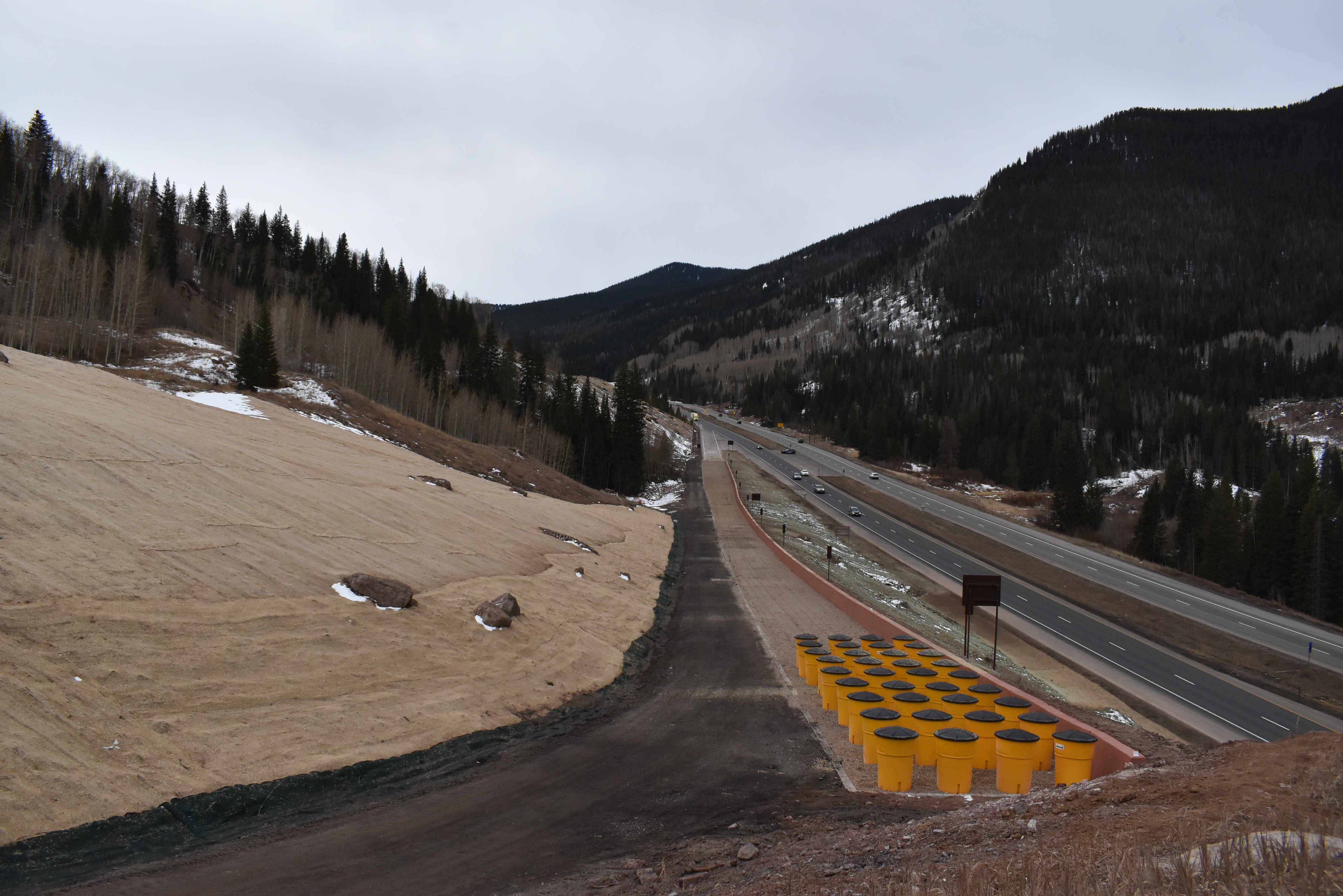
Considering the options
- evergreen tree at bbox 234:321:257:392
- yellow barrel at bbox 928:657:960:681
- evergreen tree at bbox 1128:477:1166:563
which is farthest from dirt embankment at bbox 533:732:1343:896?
evergreen tree at bbox 1128:477:1166:563

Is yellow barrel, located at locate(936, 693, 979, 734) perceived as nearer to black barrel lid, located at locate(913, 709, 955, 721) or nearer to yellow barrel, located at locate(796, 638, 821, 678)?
black barrel lid, located at locate(913, 709, 955, 721)

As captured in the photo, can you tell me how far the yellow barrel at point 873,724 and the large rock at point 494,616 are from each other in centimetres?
956

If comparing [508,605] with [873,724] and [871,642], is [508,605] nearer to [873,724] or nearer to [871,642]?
[871,642]

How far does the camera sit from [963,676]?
16.1 meters

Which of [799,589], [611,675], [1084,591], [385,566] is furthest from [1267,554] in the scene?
[385,566]

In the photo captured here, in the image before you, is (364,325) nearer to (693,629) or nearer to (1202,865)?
(693,629)

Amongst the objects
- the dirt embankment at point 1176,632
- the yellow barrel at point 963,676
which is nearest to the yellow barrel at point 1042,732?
the yellow barrel at point 963,676

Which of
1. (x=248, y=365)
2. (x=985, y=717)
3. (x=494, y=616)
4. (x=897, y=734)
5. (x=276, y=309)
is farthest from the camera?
(x=276, y=309)

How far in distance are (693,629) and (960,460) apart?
132151mm

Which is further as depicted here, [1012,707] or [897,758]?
[1012,707]

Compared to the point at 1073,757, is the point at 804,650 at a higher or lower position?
lower

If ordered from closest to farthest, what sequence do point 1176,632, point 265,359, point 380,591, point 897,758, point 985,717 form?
1. point 897,758
2. point 985,717
3. point 380,591
4. point 1176,632
5. point 265,359

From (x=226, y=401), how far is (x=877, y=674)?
42.1m

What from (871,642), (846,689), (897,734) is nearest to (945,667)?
(871,642)
